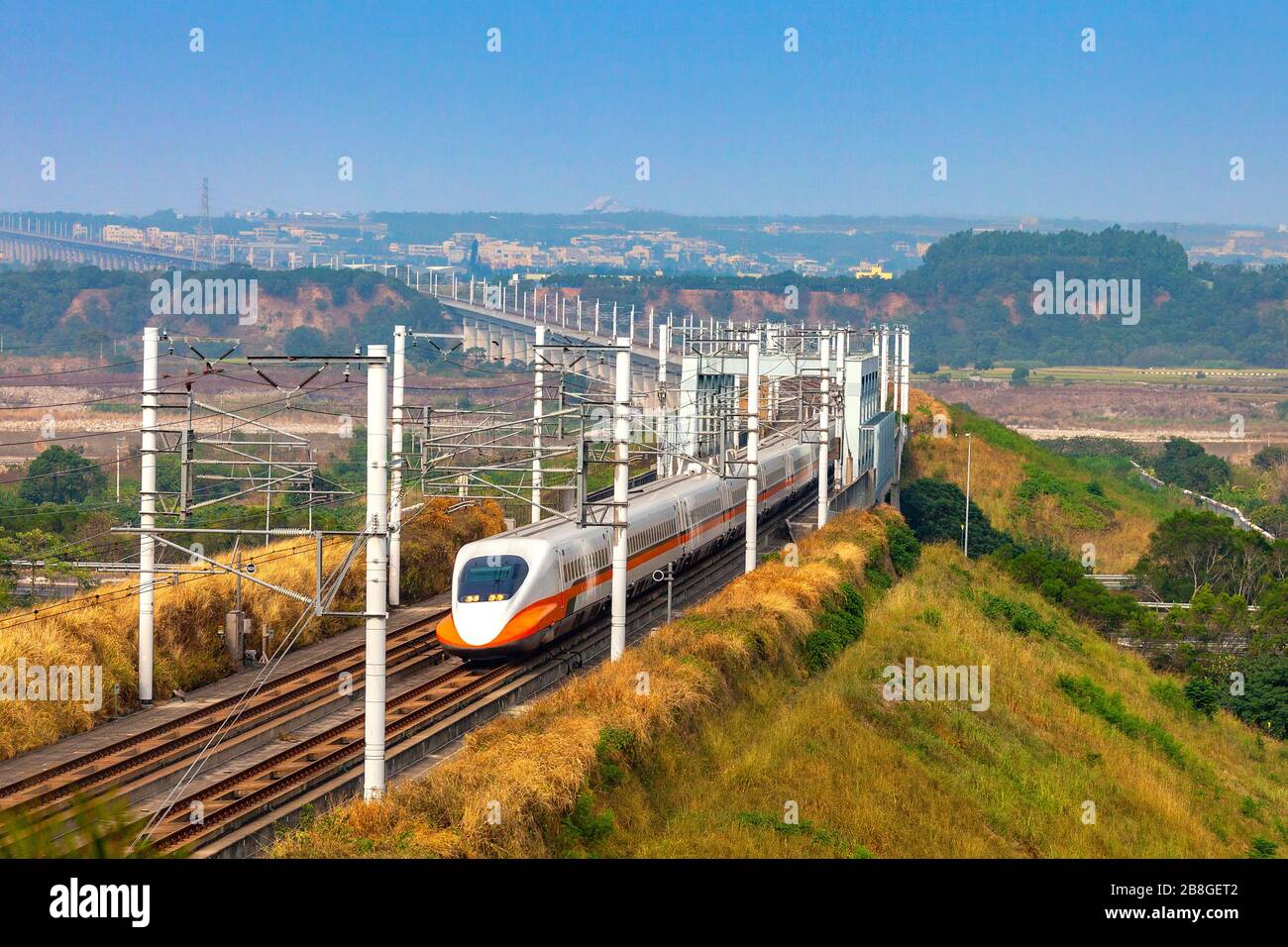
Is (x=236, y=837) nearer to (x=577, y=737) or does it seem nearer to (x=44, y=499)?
(x=577, y=737)

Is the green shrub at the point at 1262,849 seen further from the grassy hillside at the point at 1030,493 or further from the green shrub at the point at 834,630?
the grassy hillside at the point at 1030,493

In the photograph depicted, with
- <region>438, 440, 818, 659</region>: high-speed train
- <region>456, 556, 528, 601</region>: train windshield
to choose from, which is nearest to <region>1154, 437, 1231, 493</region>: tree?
<region>438, 440, 818, 659</region>: high-speed train

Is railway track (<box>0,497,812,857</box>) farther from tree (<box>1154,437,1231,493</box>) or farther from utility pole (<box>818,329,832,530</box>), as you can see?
tree (<box>1154,437,1231,493</box>)

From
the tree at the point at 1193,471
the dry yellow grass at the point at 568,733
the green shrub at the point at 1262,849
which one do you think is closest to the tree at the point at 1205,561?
the green shrub at the point at 1262,849

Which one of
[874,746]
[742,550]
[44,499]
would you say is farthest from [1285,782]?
[44,499]

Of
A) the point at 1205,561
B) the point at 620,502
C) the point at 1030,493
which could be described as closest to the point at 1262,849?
the point at 620,502

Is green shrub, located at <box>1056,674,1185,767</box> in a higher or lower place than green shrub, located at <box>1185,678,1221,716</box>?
higher

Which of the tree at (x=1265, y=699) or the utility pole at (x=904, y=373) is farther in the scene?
the utility pole at (x=904, y=373)
